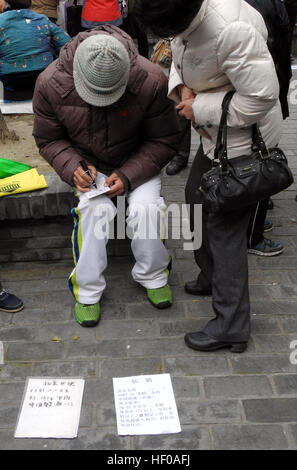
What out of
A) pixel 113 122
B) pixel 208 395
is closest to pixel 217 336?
pixel 208 395

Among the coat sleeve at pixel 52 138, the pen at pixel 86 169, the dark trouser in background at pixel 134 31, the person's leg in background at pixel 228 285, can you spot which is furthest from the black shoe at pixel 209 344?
the dark trouser in background at pixel 134 31

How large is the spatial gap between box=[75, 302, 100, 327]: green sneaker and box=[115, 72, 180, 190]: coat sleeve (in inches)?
28.0

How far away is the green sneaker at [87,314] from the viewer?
→ 2887 mm

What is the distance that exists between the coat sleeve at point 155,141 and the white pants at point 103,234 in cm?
9

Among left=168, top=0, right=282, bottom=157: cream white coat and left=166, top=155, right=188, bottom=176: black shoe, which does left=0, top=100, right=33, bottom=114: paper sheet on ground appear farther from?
left=168, top=0, right=282, bottom=157: cream white coat

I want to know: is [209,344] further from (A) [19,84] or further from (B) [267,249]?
(A) [19,84]

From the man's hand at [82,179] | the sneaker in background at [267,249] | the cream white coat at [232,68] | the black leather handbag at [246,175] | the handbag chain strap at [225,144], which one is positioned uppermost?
the cream white coat at [232,68]

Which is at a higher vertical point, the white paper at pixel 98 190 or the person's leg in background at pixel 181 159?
the white paper at pixel 98 190

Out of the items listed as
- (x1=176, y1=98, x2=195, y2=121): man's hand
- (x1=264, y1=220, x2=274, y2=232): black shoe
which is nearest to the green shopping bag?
(x1=176, y1=98, x2=195, y2=121): man's hand

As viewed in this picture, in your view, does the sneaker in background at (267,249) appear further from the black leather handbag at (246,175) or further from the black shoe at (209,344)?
the black leather handbag at (246,175)

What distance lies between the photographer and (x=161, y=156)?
2.94 meters

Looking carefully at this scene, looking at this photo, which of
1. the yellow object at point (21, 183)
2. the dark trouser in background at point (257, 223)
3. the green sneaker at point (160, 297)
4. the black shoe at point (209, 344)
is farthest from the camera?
the dark trouser in background at point (257, 223)
